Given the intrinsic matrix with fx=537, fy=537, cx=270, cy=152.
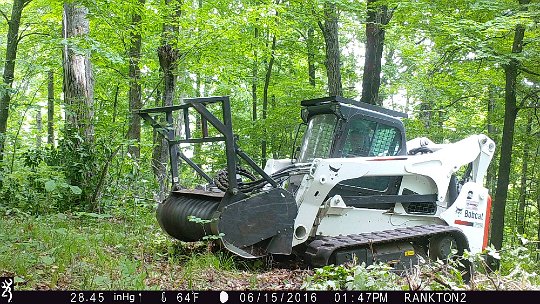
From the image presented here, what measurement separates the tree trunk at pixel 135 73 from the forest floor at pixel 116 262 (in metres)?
1.89

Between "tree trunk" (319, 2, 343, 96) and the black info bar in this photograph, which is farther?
"tree trunk" (319, 2, 343, 96)

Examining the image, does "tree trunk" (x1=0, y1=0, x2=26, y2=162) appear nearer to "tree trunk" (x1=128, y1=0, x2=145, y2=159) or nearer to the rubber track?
"tree trunk" (x1=128, y1=0, x2=145, y2=159)

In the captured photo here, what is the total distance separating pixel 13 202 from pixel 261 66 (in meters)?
11.8

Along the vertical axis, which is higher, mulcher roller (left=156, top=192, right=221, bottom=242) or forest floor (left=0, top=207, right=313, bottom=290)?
mulcher roller (left=156, top=192, right=221, bottom=242)

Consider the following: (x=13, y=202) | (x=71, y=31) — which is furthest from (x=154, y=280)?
(x=71, y=31)

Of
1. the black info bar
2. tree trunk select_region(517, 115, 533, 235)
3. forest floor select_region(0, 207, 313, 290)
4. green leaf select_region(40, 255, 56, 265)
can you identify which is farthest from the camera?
tree trunk select_region(517, 115, 533, 235)

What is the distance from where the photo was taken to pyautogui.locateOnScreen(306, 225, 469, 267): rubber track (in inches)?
246

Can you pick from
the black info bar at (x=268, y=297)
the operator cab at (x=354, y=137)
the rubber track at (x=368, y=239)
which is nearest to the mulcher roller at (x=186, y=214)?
the rubber track at (x=368, y=239)

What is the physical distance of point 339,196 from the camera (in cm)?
686

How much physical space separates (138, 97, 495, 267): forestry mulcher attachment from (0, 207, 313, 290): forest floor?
252 millimetres

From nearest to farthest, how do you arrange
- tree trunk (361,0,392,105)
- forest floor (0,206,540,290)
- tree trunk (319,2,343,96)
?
forest floor (0,206,540,290) → tree trunk (361,0,392,105) → tree trunk (319,2,343,96)

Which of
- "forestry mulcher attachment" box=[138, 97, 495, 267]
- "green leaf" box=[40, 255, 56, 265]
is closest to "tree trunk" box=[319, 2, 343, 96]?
"forestry mulcher attachment" box=[138, 97, 495, 267]

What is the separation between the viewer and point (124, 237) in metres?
6.73

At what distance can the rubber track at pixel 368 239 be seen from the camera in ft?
20.5
